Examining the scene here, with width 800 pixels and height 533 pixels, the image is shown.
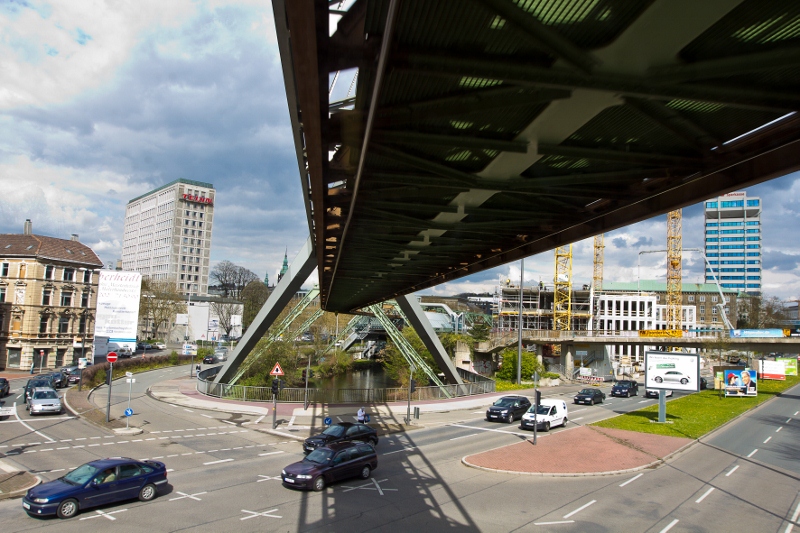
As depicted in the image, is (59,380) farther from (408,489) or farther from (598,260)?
(598,260)

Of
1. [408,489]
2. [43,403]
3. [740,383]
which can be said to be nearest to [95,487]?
[408,489]

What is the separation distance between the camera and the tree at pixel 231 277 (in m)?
116

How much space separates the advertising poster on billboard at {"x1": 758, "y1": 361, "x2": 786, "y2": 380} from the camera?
5609cm

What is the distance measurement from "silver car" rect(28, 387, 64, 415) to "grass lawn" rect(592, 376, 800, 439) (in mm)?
27912

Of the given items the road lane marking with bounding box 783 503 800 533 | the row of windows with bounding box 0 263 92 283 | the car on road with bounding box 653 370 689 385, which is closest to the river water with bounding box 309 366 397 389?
the car on road with bounding box 653 370 689 385

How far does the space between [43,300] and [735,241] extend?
192 meters

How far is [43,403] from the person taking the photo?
26.0 m

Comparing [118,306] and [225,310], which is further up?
[225,310]

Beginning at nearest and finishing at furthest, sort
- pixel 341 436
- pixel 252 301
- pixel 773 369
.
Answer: pixel 341 436
pixel 773 369
pixel 252 301

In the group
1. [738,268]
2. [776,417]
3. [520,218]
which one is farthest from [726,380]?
[738,268]

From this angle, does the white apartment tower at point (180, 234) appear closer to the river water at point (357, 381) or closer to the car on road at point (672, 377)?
the river water at point (357, 381)

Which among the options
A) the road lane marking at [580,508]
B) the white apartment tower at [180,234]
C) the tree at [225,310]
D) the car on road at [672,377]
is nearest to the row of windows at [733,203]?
the white apartment tower at [180,234]

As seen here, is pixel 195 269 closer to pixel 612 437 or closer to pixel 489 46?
pixel 612 437

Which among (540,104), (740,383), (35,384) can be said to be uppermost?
(540,104)
